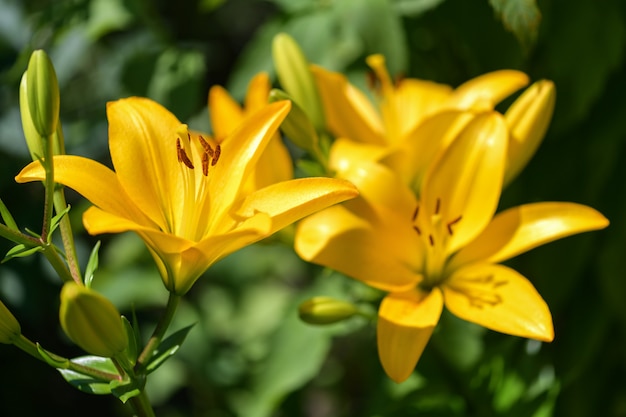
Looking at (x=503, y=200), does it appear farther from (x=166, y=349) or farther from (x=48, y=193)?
(x=48, y=193)

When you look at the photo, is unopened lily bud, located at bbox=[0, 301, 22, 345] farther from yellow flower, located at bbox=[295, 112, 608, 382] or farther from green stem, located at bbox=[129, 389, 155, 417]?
yellow flower, located at bbox=[295, 112, 608, 382]

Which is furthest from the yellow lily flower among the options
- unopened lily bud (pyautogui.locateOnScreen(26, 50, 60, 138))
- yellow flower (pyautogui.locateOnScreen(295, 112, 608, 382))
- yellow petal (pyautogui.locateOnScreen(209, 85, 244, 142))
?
unopened lily bud (pyautogui.locateOnScreen(26, 50, 60, 138))

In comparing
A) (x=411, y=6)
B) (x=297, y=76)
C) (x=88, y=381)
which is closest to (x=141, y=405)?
(x=88, y=381)

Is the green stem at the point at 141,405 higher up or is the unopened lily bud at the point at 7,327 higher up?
the unopened lily bud at the point at 7,327

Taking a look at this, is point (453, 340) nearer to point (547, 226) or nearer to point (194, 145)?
point (547, 226)

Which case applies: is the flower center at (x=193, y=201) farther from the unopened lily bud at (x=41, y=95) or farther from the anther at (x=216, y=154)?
the unopened lily bud at (x=41, y=95)

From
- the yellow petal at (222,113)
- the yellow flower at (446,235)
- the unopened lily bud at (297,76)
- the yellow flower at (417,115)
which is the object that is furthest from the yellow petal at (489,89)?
the yellow petal at (222,113)

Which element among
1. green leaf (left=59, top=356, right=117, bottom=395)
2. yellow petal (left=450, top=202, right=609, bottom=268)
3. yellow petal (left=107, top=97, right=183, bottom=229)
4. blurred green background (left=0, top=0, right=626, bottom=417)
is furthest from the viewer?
blurred green background (left=0, top=0, right=626, bottom=417)
